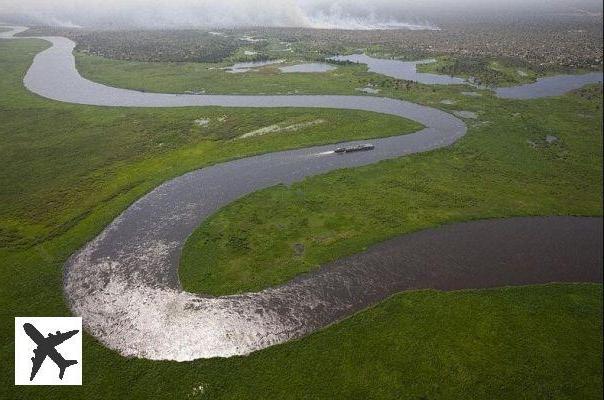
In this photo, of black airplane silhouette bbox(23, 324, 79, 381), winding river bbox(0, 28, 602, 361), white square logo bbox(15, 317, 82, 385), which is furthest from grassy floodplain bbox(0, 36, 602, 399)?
black airplane silhouette bbox(23, 324, 79, 381)

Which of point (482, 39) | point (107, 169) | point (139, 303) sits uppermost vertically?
point (482, 39)

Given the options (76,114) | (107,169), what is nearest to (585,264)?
(107,169)

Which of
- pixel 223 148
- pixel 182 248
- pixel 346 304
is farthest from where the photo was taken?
pixel 223 148

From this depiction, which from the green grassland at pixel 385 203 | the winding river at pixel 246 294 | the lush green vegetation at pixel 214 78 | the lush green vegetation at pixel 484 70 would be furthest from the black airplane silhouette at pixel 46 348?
the lush green vegetation at pixel 484 70

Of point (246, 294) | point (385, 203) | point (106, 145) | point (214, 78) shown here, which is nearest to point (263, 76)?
point (214, 78)

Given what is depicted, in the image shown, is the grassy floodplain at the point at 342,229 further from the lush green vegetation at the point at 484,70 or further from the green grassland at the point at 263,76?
the lush green vegetation at the point at 484,70

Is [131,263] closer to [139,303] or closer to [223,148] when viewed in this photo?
[139,303]

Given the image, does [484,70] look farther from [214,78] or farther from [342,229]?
[342,229]

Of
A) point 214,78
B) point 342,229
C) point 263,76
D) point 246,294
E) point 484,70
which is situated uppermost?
point 484,70
